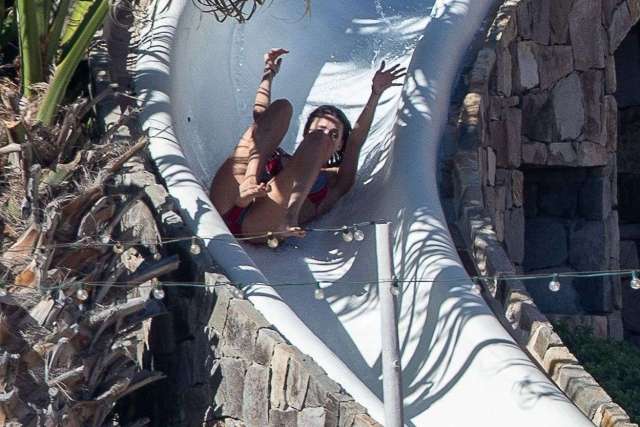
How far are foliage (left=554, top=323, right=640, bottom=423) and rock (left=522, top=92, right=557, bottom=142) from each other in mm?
1157

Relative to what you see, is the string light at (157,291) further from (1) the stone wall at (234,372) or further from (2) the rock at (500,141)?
(2) the rock at (500,141)

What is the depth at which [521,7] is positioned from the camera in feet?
26.3

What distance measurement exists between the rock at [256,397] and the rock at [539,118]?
3.44 meters

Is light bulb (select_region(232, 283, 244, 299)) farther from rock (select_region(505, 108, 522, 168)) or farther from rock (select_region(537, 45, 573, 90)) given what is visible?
rock (select_region(537, 45, 573, 90))

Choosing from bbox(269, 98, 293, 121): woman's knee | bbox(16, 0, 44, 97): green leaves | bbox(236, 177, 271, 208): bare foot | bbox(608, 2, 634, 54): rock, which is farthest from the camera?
bbox(608, 2, 634, 54): rock

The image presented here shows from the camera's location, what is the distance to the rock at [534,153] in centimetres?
830

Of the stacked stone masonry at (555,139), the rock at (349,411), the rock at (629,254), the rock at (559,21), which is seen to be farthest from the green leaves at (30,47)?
the rock at (629,254)

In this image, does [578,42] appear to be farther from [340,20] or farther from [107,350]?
[107,350]

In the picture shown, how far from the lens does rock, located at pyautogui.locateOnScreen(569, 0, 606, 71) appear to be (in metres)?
8.46

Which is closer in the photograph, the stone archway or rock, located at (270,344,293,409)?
rock, located at (270,344,293,409)

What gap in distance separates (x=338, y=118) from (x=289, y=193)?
0.64 meters

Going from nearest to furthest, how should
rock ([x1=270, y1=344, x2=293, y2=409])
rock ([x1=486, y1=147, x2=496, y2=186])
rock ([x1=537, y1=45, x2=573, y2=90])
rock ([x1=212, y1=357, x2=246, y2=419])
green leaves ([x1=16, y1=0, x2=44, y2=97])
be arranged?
rock ([x1=270, y1=344, x2=293, y2=409])
rock ([x1=212, y1=357, x2=246, y2=419])
green leaves ([x1=16, y1=0, x2=44, y2=97])
rock ([x1=486, y1=147, x2=496, y2=186])
rock ([x1=537, y1=45, x2=573, y2=90])

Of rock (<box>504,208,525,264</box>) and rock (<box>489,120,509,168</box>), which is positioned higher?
rock (<box>489,120,509,168</box>)

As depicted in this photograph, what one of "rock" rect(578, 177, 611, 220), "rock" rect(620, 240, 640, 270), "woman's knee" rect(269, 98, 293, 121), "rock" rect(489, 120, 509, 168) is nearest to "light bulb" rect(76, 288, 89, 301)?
"woman's knee" rect(269, 98, 293, 121)
